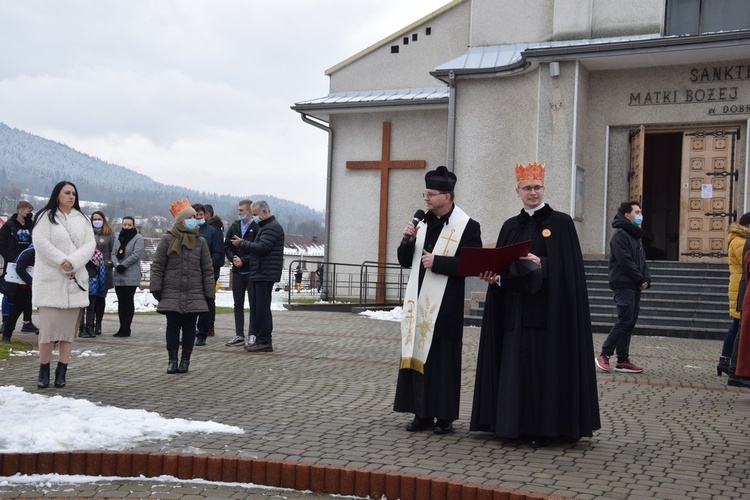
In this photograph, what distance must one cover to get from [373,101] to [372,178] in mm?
2261

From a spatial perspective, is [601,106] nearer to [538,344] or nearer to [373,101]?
[373,101]

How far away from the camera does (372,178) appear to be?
2614cm

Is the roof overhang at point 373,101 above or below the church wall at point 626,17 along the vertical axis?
below

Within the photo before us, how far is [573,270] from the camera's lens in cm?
664

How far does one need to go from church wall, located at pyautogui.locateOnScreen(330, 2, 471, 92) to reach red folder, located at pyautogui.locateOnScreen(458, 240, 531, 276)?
20.1 m

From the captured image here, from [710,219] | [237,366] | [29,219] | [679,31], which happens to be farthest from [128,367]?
[679,31]

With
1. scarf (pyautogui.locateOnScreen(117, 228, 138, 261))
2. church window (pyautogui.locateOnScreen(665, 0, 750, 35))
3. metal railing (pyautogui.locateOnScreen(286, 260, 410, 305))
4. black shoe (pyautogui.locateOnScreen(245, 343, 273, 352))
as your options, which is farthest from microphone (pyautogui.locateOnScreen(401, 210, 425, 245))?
metal railing (pyautogui.locateOnScreen(286, 260, 410, 305))

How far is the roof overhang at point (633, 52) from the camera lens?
1741 centimetres

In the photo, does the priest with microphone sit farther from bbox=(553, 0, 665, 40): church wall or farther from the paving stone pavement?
bbox=(553, 0, 665, 40): church wall

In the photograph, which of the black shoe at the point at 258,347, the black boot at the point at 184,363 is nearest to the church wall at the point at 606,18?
the black shoe at the point at 258,347

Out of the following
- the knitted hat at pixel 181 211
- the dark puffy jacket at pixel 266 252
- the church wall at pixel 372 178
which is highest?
the church wall at pixel 372 178

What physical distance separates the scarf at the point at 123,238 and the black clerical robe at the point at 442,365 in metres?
7.96

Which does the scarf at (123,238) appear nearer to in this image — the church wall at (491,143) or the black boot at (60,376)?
the black boot at (60,376)

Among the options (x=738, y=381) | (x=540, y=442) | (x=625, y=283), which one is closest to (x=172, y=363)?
(x=540, y=442)
